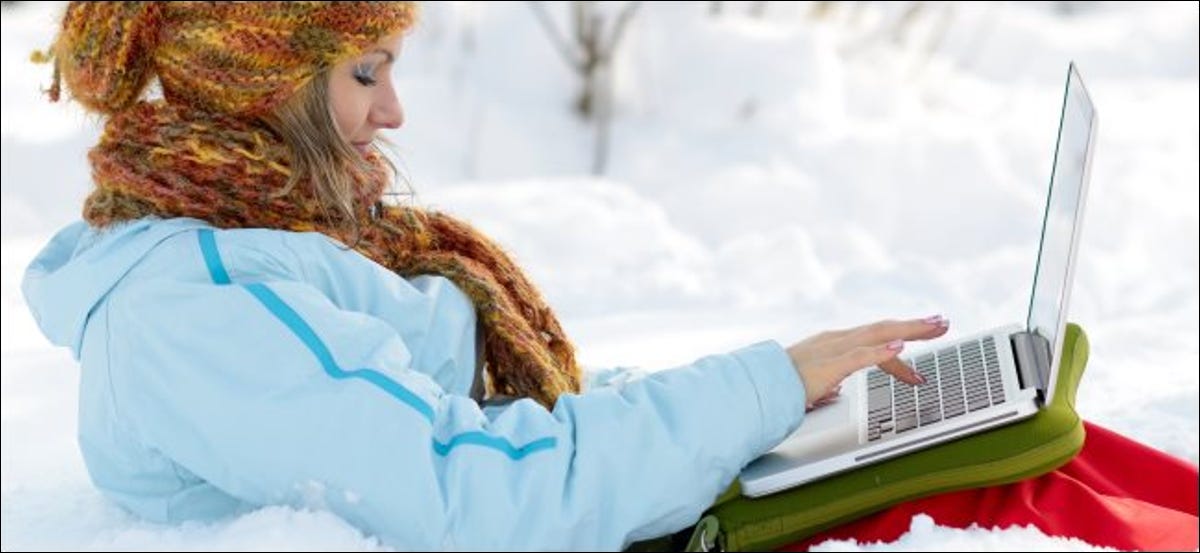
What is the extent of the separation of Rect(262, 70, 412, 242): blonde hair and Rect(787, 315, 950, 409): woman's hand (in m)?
0.45

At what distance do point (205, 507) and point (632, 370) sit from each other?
2.06 feet

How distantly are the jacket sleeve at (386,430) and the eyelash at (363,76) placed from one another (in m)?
0.26

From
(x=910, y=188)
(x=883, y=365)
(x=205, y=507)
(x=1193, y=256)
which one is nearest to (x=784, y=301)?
(x=1193, y=256)

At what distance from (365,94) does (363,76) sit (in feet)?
0.07

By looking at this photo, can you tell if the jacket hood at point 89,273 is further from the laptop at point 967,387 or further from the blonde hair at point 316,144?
the laptop at point 967,387

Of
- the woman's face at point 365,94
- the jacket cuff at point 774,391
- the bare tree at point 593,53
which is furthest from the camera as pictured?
the bare tree at point 593,53

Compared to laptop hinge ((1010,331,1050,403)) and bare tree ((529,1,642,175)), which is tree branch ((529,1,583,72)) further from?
laptop hinge ((1010,331,1050,403))

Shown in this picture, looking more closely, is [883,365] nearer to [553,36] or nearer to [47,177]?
[47,177]

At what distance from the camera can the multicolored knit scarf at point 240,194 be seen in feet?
4.76

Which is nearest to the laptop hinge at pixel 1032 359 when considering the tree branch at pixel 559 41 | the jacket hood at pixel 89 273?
the jacket hood at pixel 89 273

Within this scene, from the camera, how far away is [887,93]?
5922mm

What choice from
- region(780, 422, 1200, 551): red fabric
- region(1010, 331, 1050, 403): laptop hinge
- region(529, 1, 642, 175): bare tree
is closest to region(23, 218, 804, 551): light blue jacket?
region(780, 422, 1200, 551): red fabric

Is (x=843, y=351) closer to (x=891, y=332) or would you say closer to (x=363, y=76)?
(x=891, y=332)

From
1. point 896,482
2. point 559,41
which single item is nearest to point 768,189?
point 559,41
